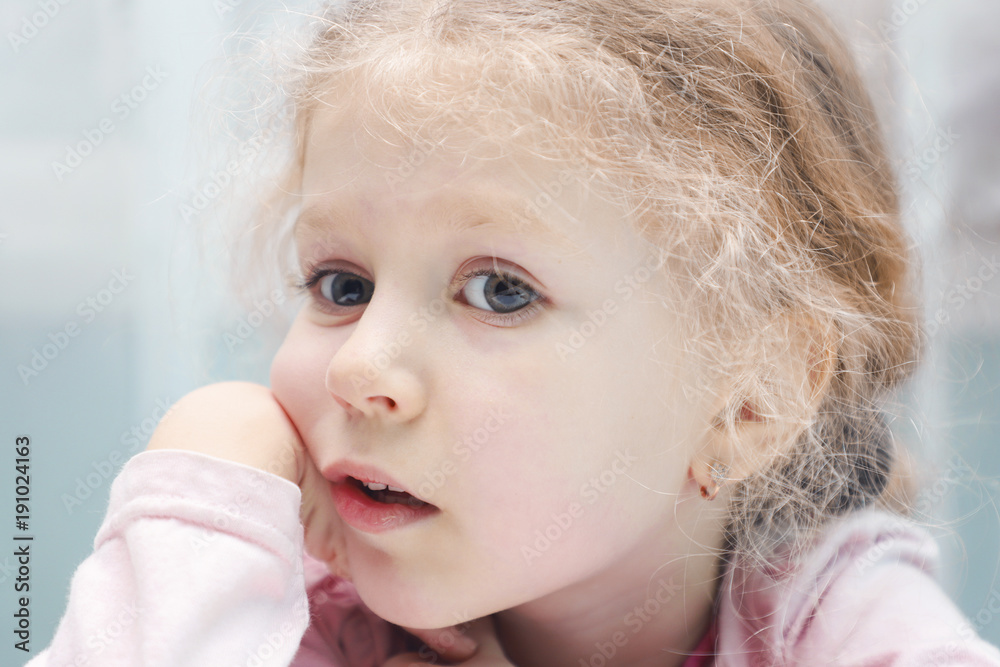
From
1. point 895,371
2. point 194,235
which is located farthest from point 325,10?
point 895,371

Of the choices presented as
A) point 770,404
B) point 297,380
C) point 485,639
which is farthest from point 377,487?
point 770,404

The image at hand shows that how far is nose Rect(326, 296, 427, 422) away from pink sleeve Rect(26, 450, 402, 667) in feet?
0.32

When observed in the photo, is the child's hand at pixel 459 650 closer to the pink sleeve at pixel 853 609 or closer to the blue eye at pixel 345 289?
the pink sleeve at pixel 853 609

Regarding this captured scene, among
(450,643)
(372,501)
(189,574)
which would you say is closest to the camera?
(189,574)

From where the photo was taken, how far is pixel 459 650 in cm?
85

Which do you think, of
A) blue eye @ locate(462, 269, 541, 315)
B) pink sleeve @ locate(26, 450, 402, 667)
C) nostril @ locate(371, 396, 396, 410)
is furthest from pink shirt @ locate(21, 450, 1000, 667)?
blue eye @ locate(462, 269, 541, 315)

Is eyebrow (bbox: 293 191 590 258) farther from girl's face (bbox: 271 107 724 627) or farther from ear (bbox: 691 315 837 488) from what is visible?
ear (bbox: 691 315 837 488)

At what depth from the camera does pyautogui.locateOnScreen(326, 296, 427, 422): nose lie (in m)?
0.67

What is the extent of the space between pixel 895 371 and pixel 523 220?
47 centimetres

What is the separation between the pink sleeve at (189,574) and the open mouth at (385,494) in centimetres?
6

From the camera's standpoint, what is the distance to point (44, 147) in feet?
3.61

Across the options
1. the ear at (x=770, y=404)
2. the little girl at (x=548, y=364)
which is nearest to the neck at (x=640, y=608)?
the little girl at (x=548, y=364)

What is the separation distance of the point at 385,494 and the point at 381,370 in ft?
0.46

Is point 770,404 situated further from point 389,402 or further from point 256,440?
point 256,440
